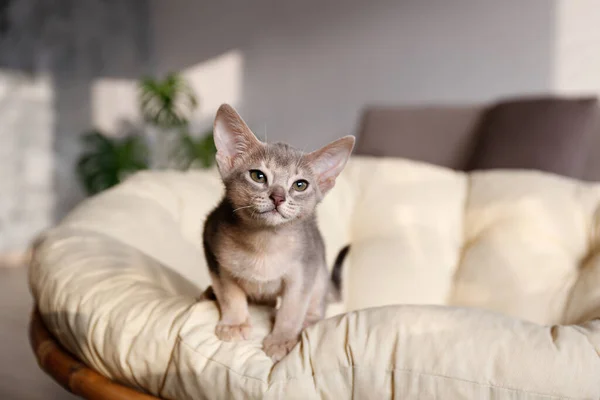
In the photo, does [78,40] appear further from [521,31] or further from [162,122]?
[521,31]

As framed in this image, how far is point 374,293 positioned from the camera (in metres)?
2.04

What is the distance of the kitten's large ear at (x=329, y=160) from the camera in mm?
1180

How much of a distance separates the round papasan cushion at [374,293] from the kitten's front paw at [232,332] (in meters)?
0.02

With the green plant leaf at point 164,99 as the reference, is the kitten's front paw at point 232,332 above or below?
below

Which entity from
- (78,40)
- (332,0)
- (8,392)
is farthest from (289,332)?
(78,40)

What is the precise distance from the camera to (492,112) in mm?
2588

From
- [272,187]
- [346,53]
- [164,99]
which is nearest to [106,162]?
[164,99]

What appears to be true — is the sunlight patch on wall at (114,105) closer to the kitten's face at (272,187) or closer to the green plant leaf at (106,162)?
the green plant leaf at (106,162)

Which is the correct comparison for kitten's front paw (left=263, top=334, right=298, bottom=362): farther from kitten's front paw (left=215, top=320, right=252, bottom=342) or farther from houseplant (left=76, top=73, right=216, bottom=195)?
houseplant (left=76, top=73, right=216, bottom=195)

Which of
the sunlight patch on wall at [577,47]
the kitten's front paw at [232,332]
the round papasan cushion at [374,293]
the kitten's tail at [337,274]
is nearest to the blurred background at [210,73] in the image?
the sunlight patch on wall at [577,47]

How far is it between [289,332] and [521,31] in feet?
8.50

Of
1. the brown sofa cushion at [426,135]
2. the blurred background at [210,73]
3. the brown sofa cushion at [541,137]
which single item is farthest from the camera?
the blurred background at [210,73]

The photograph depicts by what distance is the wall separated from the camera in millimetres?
3152

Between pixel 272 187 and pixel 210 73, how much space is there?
4149mm
